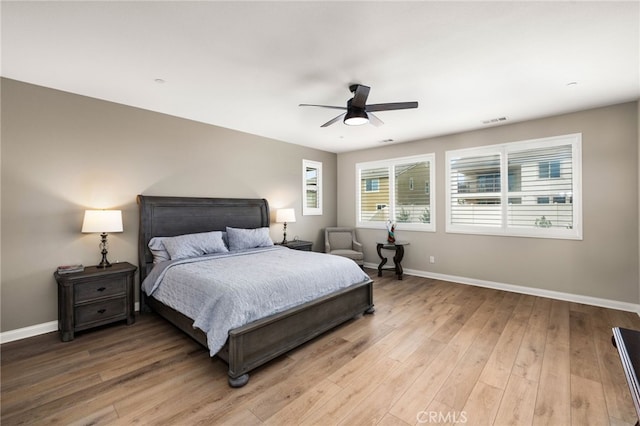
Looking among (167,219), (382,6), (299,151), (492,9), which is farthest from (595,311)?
(167,219)

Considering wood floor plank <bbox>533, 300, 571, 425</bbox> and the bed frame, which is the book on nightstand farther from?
wood floor plank <bbox>533, 300, 571, 425</bbox>

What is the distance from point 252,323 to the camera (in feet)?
7.53

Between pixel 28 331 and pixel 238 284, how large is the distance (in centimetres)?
246

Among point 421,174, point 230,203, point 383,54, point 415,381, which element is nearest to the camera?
point 415,381

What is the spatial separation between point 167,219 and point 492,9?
4056 millimetres

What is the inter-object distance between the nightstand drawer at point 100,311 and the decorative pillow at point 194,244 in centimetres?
72

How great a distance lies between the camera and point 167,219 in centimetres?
386

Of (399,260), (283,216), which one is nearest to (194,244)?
(283,216)

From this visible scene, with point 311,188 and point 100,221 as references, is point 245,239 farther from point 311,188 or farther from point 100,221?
point 311,188

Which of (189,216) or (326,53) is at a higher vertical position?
(326,53)

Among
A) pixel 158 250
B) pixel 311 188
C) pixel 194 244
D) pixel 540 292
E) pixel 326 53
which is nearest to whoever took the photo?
pixel 326 53

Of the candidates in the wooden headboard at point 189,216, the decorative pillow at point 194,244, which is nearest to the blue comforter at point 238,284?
the decorative pillow at point 194,244

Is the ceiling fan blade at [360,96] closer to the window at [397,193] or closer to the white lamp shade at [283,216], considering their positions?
the white lamp shade at [283,216]

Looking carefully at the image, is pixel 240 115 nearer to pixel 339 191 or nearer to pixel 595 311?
pixel 339 191
